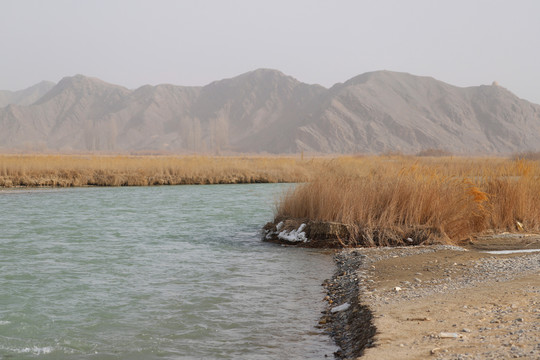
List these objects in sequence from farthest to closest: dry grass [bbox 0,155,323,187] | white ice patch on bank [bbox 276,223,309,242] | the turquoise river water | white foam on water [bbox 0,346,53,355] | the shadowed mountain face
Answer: the shadowed mountain face
dry grass [bbox 0,155,323,187]
white ice patch on bank [bbox 276,223,309,242]
the turquoise river water
white foam on water [bbox 0,346,53,355]

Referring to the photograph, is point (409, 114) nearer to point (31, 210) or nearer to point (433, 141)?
point (433, 141)

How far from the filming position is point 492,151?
110688mm

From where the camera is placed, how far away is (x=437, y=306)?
6145mm

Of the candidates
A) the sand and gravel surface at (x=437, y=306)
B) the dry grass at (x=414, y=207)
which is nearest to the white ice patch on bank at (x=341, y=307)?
the sand and gravel surface at (x=437, y=306)

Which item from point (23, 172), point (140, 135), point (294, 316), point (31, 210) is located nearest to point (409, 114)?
point (140, 135)

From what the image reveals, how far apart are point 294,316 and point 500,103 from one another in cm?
12683

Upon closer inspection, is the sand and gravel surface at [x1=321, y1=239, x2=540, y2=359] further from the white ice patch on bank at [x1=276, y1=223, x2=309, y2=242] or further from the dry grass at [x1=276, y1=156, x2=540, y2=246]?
the white ice patch on bank at [x1=276, y1=223, x2=309, y2=242]

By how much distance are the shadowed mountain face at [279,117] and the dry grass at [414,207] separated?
85115mm

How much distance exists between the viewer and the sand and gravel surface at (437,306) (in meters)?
4.82

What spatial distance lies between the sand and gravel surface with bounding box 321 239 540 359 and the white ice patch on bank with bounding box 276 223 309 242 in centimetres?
232

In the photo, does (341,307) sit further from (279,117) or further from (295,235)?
(279,117)

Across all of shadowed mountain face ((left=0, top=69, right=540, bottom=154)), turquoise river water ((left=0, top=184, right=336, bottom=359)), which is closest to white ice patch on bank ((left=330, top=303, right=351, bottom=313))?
turquoise river water ((left=0, top=184, right=336, bottom=359))

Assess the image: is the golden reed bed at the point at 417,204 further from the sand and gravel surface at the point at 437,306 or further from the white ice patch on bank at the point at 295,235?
the sand and gravel surface at the point at 437,306

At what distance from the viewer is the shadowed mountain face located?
368 ft
